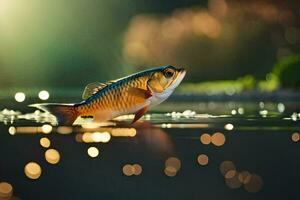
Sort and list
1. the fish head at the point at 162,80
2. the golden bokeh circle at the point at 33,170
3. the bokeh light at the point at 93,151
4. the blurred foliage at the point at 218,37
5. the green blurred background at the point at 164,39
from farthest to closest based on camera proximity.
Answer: the blurred foliage at the point at 218,37
the green blurred background at the point at 164,39
the bokeh light at the point at 93,151
the golden bokeh circle at the point at 33,170
the fish head at the point at 162,80

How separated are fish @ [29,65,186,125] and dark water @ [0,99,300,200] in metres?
0.20

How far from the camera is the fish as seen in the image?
179 cm

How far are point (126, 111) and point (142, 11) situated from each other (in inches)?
245

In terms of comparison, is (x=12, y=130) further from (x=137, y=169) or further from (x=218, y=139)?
(x=218, y=139)

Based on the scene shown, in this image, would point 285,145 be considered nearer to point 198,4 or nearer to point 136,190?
point 136,190

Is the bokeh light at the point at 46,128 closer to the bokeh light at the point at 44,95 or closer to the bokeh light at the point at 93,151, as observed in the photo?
the bokeh light at the point at 93,151

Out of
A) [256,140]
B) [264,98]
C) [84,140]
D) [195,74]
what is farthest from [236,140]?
[195,74]

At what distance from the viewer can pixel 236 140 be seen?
2.40 metres

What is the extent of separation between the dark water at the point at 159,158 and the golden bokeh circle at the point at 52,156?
0.05 ft

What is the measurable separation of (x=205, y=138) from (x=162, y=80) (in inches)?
22.9

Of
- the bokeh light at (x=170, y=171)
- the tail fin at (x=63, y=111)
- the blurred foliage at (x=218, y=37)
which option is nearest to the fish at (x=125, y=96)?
the tail fin at (x=63, y=111)

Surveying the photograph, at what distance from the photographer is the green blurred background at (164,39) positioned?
287 inches

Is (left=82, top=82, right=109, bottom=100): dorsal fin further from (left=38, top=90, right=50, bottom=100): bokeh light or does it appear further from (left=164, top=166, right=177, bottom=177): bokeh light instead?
(left=38, top=90, right=50, bottom=100): bokeh light

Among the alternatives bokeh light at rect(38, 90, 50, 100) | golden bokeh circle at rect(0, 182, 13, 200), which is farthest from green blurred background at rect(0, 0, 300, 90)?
golden bokeh circle at rect(0, 182, 13, 200)
